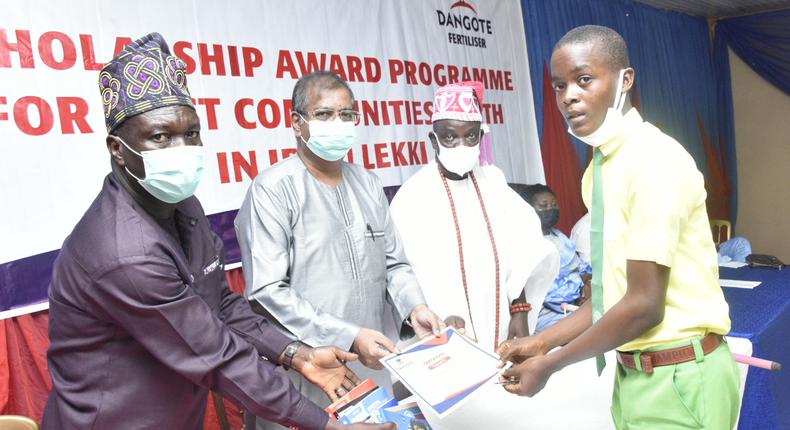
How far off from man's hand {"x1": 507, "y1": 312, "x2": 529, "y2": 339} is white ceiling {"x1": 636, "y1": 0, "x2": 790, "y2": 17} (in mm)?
5730

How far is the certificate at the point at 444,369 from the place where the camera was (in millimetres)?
1427

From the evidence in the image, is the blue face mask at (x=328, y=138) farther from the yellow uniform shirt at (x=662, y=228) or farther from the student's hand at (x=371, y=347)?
the yellow uniform shirt at (x=662, y=228)

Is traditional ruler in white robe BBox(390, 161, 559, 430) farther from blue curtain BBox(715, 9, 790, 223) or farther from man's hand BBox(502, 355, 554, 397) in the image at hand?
blue curtain BBox(715, 9, 790, 223)

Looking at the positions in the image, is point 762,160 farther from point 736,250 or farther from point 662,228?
point 662,228

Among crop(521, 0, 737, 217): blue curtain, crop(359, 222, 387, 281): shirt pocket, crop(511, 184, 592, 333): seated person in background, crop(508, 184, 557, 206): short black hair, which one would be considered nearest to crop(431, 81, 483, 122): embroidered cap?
crop(359, 222, 387, 281): shirt pocket

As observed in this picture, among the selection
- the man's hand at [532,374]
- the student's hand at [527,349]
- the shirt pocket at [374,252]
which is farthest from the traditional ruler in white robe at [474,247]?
the man's hand at [532,374]

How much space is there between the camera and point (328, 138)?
2129 mm

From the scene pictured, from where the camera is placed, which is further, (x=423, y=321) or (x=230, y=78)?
(x=230, y=78)

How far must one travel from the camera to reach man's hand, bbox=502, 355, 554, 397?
1.44 m

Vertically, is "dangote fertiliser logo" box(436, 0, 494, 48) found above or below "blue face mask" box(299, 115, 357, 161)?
above

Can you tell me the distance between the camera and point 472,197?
2.73 meters

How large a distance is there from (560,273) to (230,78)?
2.35 metres

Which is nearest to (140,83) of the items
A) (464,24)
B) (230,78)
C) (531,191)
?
(230,78)

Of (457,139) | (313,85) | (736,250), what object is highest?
(313,85)
